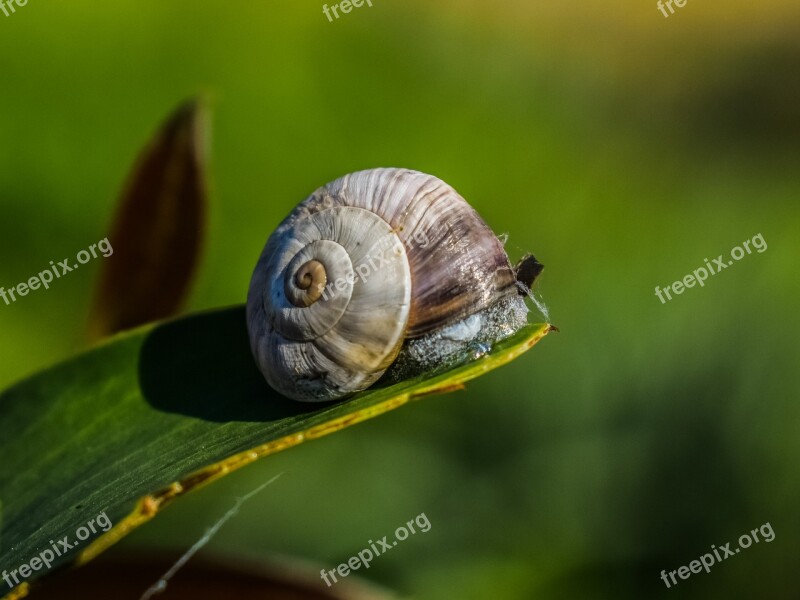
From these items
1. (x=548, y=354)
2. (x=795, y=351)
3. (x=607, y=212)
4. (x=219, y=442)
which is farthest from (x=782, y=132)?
(x=219, y=442)

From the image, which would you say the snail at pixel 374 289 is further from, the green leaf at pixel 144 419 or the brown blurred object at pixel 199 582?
the brown blurred object at pixel 199 582

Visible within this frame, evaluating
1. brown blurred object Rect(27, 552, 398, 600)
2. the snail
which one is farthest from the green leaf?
brown blurred object Rect(27, 552, 398, 600)

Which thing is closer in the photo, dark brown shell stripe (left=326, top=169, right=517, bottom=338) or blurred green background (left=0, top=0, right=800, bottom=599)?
dark brown shell stripe (left=326, top=169, right=517, bottom=338)

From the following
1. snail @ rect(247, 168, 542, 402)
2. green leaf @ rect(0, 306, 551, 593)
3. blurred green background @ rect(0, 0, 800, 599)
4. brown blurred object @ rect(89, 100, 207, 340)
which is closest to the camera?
green leaf @ rect(0, 306, 551, 593)

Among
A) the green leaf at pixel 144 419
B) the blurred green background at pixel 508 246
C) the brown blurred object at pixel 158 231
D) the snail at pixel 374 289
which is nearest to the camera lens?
the green leaf at pixel 144 419

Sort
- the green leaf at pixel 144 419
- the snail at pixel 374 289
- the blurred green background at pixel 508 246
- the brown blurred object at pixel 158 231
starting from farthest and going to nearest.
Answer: the blurred green background at pixel 508 246
the brown blurred object at pixel 158 231
the snail at pixel 374 289
the green leaf at pixel 144 419

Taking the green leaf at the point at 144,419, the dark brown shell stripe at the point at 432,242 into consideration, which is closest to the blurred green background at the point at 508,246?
the green leaf at the point at 144,419

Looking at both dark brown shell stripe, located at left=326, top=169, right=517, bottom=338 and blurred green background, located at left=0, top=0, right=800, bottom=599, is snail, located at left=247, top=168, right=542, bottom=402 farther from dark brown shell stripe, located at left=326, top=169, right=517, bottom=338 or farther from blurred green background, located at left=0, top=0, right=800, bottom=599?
blurred green background, located at left=0, top=0, right=800, bottom=599

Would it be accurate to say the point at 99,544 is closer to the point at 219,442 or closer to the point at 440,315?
the point at 219,442
